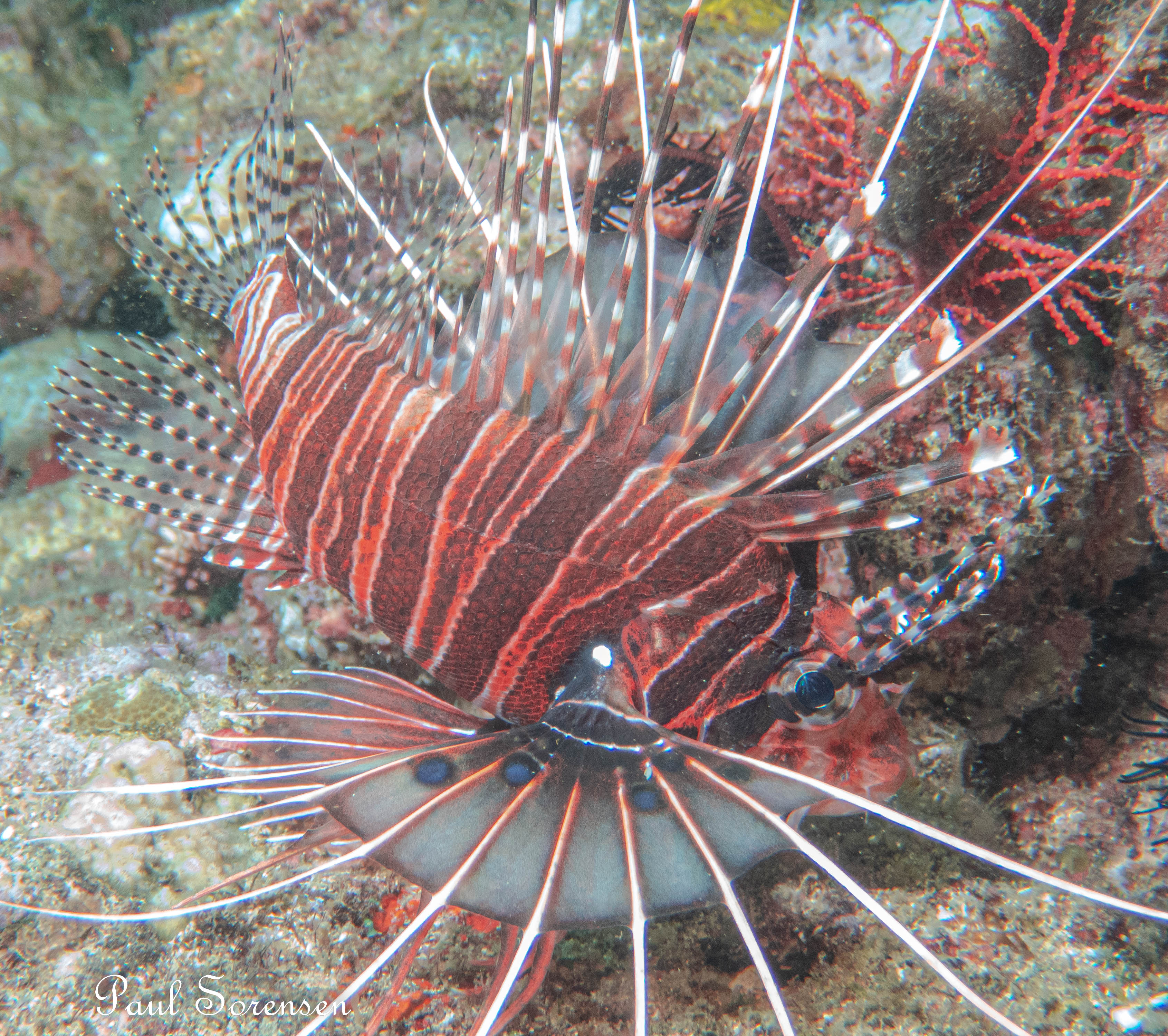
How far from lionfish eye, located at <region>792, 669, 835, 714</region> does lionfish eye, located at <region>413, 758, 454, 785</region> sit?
100cm

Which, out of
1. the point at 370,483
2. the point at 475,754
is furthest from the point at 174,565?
the point at 475,754

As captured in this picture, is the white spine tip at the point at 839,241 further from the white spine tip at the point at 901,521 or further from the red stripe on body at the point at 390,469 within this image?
the red stripe on body at the point at 390,469

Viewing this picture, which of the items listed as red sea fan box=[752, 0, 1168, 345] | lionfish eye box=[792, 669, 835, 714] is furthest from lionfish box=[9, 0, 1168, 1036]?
red sea fan box=[752, 0, 1168, 345]

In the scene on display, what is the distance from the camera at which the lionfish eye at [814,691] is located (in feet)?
6.28

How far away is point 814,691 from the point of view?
6.29ft

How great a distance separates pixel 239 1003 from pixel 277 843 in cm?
70

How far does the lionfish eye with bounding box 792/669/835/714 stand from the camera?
1915 millimetres

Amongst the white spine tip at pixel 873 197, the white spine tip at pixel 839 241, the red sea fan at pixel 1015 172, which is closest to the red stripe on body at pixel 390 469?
the white spine tip at pixel 839 241

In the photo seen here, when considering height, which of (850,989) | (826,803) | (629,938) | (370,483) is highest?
(370,483)

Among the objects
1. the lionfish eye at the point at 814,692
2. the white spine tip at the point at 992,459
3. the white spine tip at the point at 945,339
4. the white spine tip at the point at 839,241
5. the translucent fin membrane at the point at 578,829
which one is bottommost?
the translucent fin membrane at the point at 578,829

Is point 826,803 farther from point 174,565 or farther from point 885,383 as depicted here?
point 174,565

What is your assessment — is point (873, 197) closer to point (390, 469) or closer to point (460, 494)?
point (460, 494)

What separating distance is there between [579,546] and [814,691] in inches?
31.3

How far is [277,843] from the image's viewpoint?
8.95ft
